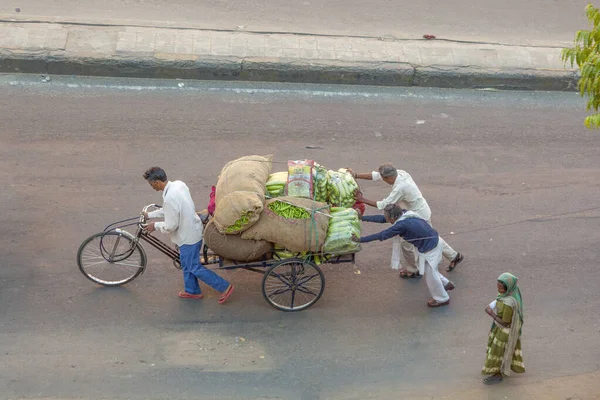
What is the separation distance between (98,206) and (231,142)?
2.08 m

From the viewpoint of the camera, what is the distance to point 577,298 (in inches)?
330

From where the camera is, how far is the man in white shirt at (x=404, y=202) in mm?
8125

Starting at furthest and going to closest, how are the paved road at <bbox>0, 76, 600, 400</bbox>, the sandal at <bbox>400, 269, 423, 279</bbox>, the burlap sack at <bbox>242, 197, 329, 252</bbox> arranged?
the sandal at <bbox>400, 269, 423, 279</bbox>
the burlap sack at <bbox>242, 197, 329, 252</bbox>
the paved road at <bbox>0, 76, 600, 400</bbox>

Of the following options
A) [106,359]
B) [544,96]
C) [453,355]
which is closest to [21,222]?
[106,359]

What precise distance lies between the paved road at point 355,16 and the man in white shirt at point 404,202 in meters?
5.49

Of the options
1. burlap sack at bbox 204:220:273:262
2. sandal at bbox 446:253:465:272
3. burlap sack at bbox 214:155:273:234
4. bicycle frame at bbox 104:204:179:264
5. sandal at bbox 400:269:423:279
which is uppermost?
burlap sack at bbox 214:155:273:234

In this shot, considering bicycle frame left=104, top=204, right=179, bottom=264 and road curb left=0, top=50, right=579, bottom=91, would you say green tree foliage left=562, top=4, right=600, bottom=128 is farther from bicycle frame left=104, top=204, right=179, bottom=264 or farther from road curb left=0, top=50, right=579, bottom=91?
road curb left=0, top=50, right=579, bottom=91

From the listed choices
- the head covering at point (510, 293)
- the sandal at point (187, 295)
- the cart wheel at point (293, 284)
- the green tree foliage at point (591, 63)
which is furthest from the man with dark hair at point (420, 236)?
the green tree foliage at point (591, 63)

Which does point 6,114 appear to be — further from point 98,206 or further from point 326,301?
point 326,301

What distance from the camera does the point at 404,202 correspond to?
8.33 meters

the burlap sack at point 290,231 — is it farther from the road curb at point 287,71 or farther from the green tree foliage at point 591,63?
the road curb at point 287,71

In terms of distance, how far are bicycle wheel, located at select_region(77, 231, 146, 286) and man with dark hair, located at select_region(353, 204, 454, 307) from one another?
2.30m

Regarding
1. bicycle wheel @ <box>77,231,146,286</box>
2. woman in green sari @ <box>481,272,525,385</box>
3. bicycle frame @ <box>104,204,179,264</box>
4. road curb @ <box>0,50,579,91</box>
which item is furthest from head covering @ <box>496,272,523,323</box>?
road curb @ <box>0,50,579,91</box>

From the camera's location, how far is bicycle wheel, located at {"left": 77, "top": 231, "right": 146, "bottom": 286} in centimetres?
796
